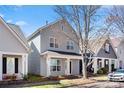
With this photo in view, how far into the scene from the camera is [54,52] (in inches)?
711

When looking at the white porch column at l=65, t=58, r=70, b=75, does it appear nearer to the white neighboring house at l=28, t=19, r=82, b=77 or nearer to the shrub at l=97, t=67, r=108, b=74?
the white neighboring house at l=28, t=19, r=82, b=77

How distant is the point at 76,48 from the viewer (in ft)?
55.3

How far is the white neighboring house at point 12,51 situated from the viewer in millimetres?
15703

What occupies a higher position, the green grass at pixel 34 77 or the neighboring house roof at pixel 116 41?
the neighboring house roof at pixel 116 41

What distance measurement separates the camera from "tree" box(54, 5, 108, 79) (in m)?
14.2

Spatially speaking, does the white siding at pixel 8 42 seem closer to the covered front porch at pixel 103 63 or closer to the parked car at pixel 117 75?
the covered front porch at pixel 103 63

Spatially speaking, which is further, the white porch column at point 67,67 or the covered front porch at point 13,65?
the white porch column at point 67,67

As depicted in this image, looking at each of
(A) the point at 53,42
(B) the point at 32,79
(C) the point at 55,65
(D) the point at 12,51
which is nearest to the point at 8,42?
(D) the point at 12,51

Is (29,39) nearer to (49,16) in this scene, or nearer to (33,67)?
(33,67)

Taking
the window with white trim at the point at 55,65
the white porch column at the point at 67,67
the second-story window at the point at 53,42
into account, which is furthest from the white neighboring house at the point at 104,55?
the second-story window at the point at 53,42

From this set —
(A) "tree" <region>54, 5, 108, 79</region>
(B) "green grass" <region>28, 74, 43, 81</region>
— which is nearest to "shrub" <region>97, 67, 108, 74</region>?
(A) "tree" <region>54, 5, 108, 79</region>

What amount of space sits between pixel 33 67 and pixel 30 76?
81 centimetres

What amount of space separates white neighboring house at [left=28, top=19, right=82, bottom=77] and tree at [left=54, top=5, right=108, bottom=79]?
0.78m

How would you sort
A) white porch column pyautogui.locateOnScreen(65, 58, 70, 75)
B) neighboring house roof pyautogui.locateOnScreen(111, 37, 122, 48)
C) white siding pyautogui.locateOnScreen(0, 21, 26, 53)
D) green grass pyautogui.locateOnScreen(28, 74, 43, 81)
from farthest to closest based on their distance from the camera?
white porch column pyautogui.locateOnScreen(65, 58, 70, 75), white siding pyautogui.locateOnScreen(0, 21, 26, 53), green grass pyautogui.locateOnScreen(28, 74, 43, 81), neighboring house roof pyautogui.locateOnScreen(111, 37, 122, 48)
